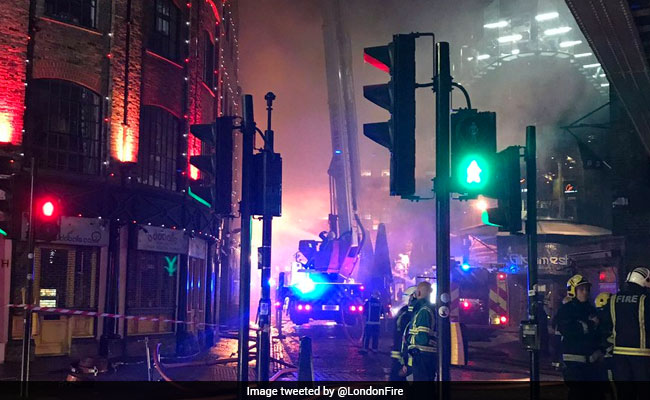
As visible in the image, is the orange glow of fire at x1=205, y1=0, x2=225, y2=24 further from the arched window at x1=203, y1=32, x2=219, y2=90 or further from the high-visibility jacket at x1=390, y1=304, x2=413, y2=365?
the high-visibility jacket at x1=390, y1=304, x2=413, y2=365

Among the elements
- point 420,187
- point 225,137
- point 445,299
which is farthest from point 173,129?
point 420,187

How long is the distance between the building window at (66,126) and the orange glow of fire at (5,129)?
0.51m

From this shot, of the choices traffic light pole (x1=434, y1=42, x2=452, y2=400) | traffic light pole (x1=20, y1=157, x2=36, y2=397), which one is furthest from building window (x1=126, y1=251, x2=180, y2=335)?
traffic light pole (x1=434, y1=42, x2=452, y2=400)

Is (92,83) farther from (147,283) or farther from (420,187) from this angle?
(420,187)

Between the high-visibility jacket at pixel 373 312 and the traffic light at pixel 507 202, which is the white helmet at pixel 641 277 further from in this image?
the high-visibility jacket at pixel 373 312

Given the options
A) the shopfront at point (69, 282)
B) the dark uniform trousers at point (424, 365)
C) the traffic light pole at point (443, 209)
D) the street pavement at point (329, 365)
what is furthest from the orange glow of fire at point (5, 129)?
the traffic light pole at point (443, 209)

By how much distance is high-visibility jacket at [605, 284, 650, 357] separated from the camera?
6977 mm

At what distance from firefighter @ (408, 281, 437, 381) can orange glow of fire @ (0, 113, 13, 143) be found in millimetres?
11593

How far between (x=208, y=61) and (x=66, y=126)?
7.12 metres

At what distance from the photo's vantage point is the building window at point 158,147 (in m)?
17.5

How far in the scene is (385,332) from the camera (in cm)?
2203

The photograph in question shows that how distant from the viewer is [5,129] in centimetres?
1471

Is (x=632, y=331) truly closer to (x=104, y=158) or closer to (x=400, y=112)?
(x=400, y=112)

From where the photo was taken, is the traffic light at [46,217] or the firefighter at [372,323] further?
the firefighter at [372,323]
